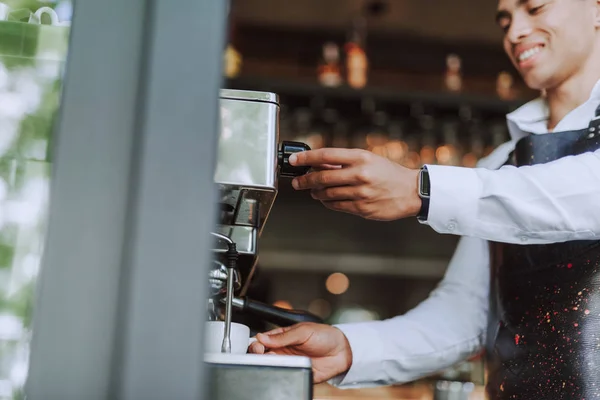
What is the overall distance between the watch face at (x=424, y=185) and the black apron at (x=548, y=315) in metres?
0.23

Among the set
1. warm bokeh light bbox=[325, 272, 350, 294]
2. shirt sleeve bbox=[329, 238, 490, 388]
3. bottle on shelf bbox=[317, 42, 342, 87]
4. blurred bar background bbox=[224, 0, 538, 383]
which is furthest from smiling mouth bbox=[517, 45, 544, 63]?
warm bokeh light bbox=[325, 272, 350, 294]

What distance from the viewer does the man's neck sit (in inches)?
54.9

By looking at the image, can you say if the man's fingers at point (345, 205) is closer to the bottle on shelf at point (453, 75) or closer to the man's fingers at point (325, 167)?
the man's fingers at point (325, 167)

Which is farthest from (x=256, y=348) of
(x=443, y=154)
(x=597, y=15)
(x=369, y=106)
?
(x=443, y=154)

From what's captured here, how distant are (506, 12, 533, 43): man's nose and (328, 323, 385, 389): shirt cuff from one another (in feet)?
2.07

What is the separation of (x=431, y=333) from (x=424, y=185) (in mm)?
506

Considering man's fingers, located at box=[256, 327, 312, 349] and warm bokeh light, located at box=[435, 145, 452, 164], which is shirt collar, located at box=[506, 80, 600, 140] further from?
warm bokeh light, located at box=[435, 145, 452, 164]

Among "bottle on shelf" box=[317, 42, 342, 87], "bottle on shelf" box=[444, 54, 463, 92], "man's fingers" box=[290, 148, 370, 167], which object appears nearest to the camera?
"man's fingers" box=[290, 148, 370, 167]

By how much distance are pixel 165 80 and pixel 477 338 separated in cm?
108

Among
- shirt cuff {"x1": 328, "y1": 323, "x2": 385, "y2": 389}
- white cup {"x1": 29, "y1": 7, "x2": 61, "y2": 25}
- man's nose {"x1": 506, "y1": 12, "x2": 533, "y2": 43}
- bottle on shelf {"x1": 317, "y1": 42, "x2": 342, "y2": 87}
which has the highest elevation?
bottle on shelf {"x1": 317, "y1": 42, "x2": 342, "y2": 87}

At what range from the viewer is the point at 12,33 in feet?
2.03

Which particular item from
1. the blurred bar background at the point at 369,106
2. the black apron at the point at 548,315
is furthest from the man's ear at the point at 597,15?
the blurred bar background at the point at 369,106

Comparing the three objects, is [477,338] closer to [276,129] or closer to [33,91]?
[276,129]

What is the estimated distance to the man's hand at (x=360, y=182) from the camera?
0.91m
